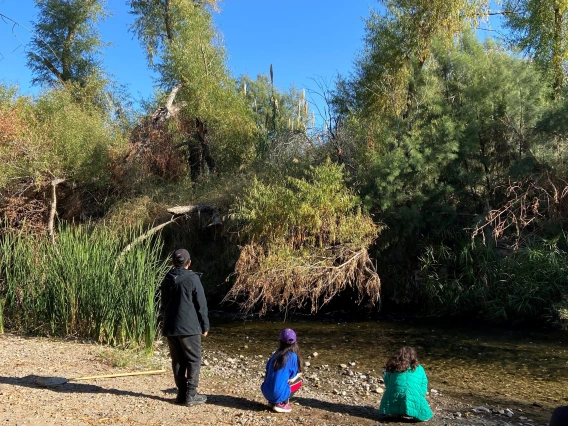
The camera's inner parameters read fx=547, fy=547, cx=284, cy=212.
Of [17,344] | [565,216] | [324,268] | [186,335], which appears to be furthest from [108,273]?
[565,216]

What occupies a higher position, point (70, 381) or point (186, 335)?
point (186, 335)

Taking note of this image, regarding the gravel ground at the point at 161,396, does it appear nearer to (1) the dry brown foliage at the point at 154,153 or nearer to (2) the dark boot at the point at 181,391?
(2) the dark boot at the point at 181,391

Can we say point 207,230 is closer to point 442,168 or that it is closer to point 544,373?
point 442,168

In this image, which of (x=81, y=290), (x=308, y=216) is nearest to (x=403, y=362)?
(x=81, y=290)

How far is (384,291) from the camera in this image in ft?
44.7

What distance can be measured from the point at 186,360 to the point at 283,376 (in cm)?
100

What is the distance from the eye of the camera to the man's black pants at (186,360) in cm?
539

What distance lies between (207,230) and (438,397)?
30.2ft

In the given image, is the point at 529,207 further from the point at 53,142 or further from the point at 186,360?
the point at 53,142

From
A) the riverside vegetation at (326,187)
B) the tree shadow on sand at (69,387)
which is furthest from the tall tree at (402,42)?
the tree shadow on sand at (69,387)

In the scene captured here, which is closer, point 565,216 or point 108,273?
point 108,273

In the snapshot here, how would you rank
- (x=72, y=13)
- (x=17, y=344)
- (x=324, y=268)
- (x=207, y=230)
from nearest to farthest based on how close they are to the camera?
(x=17, y=344) → (x=324, y=268) → (x=207, y=230) → (x=72, y=13)

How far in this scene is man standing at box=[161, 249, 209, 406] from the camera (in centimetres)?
536

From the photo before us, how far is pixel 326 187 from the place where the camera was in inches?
445
